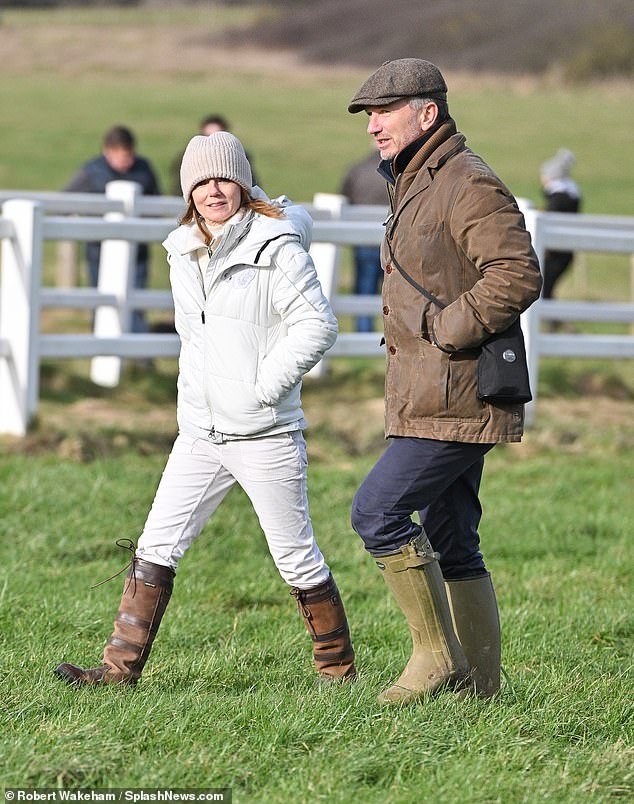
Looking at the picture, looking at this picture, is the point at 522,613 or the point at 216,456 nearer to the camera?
the point at 216,456

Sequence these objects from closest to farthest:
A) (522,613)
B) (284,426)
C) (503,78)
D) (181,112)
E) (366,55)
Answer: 1. (284,426)
2. (522,613)
3. (181,112)
4. (503,78)
5. (366,55)

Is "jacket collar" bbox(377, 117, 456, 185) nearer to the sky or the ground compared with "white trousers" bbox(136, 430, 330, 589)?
nearer to the sky

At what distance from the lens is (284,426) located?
473 centimetres

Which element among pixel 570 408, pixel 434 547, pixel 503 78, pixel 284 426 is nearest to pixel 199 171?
pixel 284 426

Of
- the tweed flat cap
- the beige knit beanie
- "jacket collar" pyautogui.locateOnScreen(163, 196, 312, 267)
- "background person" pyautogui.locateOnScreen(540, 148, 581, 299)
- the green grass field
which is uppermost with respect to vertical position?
"background person" pyautogui.locateOnScreen(540, 148, 581, 299)

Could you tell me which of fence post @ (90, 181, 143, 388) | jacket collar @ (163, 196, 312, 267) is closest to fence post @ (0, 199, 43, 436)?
fence post @ (90, 181, 143, 388)

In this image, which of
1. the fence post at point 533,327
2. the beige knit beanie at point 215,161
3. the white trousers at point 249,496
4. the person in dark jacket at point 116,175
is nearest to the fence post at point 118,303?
the person in dark jacket at point 116,175

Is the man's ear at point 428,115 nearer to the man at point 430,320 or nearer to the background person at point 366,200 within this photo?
the man at point 430,320

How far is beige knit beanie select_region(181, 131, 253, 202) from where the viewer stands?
179 inches

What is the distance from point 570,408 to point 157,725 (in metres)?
7.11

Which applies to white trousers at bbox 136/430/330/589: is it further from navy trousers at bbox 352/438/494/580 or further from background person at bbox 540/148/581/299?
background person at bbox 540/148/581/299

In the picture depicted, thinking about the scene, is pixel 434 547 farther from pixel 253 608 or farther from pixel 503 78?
pixel 503 78

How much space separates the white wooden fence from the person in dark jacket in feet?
2.08

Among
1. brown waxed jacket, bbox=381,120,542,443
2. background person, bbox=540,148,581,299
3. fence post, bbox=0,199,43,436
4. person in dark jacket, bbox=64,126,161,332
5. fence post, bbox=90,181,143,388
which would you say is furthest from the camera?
background person, bbox=540,148,581,299
